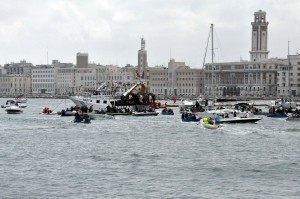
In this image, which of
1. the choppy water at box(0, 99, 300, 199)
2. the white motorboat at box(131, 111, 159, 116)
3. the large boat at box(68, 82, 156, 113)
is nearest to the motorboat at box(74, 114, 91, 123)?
the choppy water at box(0, 99, 300, 199)

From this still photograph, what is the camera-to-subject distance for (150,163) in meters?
48.8

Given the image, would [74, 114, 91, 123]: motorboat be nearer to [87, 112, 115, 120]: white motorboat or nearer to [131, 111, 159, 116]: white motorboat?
[87, 112, 115, 120]: white motorboat

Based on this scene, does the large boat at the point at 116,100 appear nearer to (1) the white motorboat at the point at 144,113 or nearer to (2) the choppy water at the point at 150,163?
(1) the white motorboat at the point at 144,113

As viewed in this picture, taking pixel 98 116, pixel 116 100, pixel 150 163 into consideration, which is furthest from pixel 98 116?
pixel 150 163

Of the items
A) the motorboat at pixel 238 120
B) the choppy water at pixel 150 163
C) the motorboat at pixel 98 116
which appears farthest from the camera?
the motorboat at pixel 98 116

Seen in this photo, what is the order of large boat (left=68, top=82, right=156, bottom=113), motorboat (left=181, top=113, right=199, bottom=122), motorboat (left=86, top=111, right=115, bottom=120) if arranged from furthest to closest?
1. large boat (left=68, top=82, right=156, bottom=113)
2. motorboat (left=86, top=111, right=115, bottom=120)
3. motorboat (left=181, top=113, right=199, bottom=122)

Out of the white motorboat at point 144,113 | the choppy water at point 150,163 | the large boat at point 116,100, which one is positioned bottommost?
the choppy water at point 150,163

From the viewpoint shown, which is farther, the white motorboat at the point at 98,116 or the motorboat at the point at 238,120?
the white motorboat at the point at 98,116

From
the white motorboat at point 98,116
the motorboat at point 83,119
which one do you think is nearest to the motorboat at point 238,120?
the motorboat at point 83,119

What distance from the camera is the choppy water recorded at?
128 feet

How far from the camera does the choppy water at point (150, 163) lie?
3912cm

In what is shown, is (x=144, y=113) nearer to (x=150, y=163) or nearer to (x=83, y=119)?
(x=83, y=119)

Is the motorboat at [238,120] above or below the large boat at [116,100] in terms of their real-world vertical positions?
below

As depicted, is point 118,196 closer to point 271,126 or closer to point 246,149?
point 246,149
